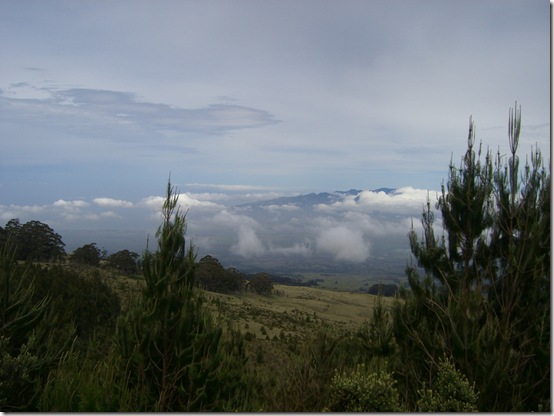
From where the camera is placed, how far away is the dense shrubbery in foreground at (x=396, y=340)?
24.7 feet

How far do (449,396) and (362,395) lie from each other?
1470mm

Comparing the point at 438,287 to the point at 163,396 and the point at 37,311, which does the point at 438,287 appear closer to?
the point at 163,396

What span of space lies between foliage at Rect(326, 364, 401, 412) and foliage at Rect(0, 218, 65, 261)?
37.3 m

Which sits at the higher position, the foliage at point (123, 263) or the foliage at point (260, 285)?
the foliage at point (123, 263)

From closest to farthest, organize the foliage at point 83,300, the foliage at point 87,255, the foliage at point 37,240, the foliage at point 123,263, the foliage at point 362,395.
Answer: the foliage at point 362,395 < the foliage at point 83,300 < the foliage at point 37,240 < the foliage at point 87,255 < the foliage at point 123,263

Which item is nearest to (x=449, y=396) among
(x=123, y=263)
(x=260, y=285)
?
(x=123, y=263)

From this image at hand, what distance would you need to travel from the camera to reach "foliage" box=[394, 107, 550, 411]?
851 centimetres

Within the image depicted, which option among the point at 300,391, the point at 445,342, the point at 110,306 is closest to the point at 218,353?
the point at 300,391

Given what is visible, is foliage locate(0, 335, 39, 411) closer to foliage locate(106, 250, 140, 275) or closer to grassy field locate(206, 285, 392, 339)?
A: grassy field locate(206, 285, 392, 339)

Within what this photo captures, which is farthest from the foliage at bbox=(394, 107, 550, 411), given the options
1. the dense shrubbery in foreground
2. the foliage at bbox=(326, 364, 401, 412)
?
the foliage at bbox=(326, 364, 401, 412)

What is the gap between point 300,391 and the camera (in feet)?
25.0

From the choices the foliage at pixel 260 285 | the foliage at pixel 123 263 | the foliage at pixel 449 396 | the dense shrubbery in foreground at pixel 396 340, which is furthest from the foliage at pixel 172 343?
the foliage at pixel 260 285

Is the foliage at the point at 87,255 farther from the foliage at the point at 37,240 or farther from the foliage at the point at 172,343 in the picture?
the foliage at the point at 172,343

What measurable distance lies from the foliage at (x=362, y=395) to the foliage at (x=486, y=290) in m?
1.54
